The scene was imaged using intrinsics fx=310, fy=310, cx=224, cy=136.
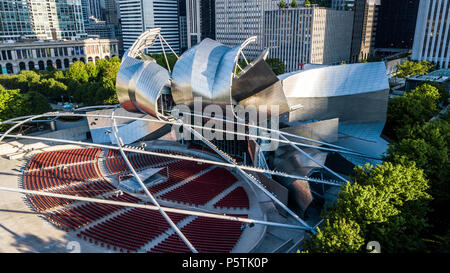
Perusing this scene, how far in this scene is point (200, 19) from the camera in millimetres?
156375

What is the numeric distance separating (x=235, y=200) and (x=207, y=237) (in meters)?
6.63

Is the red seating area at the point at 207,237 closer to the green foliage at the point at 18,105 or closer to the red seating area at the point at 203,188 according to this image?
the red seating area at the point at 203,188

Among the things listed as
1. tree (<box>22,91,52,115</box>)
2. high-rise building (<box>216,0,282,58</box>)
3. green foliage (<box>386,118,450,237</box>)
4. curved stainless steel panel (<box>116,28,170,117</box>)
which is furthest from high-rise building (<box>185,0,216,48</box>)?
green foliage (<box>386,118,450,237</box>)

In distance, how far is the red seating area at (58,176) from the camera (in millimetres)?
34000

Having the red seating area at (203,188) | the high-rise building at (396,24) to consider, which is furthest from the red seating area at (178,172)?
the high-rise building at (396,24)

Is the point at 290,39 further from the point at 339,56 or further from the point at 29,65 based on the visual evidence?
the point at 29,65

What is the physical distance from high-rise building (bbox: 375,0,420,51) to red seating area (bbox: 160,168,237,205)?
152 m

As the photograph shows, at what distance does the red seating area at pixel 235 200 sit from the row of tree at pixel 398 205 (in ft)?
34.0

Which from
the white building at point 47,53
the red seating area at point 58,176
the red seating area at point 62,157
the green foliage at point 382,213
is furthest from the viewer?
the white building at point 47,53

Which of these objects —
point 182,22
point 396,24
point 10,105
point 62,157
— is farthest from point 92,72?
point 396,24

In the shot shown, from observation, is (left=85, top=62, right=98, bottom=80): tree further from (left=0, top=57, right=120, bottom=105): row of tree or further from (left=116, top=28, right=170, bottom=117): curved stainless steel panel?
(left=116, top=28, right=170, bottom=117): curved stainless steel panel

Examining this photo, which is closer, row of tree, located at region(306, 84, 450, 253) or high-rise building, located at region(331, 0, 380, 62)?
row of tree, located at region(306, 84, 450, 253)

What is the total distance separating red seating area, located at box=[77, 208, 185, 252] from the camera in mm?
24981

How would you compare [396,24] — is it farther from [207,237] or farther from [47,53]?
[207,237]
